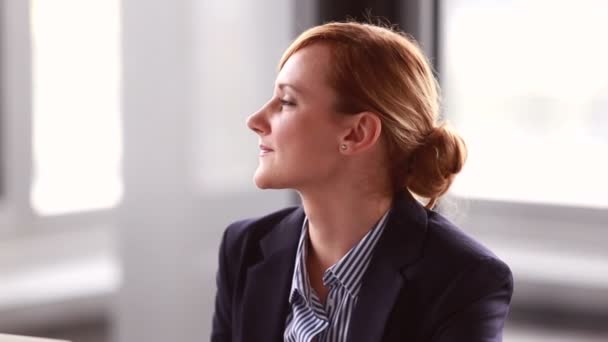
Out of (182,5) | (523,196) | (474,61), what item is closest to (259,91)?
(182,5)

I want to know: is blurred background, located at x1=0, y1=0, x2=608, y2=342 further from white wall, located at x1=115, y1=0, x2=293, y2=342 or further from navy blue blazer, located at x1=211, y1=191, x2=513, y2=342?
navy blue blazer, located at x1=211, y1=191, x2=513, y2=342

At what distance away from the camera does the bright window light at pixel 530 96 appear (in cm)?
257

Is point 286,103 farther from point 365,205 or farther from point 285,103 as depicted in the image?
point 365,205

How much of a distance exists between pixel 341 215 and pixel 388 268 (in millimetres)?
124

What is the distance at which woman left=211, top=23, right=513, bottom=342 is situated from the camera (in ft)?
5.02

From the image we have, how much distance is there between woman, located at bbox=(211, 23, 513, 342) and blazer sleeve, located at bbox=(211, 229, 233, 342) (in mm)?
88

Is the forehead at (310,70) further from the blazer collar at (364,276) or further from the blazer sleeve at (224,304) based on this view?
the blazer sleeve at (224,304)

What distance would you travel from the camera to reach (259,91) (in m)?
3.02

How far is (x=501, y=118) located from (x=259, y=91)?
76cm

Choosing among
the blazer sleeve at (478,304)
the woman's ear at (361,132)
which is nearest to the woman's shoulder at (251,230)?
the woman's ear at (361,132)

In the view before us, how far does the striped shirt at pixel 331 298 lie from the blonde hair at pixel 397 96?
0.34 ft

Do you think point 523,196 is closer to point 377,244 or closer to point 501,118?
point 501,118

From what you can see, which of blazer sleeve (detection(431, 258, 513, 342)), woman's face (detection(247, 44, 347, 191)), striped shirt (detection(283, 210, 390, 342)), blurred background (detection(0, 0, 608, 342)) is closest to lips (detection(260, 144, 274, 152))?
woman's face (detection(247, 44, 347, 191))

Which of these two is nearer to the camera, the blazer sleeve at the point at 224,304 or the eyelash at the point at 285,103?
the eyelash at the point at 285,103
